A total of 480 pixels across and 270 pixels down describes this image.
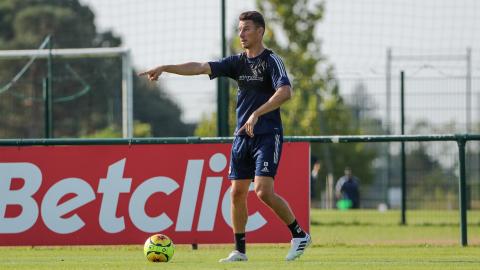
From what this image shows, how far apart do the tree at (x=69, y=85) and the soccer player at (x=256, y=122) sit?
921 centimetres

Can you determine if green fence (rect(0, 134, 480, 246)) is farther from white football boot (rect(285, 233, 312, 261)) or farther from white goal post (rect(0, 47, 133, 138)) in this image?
white goal post (rect(0, 47, 133, 138))

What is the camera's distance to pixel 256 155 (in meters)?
11.0

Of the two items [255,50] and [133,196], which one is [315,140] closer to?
[133,196]

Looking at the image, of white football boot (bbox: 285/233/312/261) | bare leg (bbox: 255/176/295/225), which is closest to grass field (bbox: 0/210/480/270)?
white football boot (bbox: 285/233/312/261)

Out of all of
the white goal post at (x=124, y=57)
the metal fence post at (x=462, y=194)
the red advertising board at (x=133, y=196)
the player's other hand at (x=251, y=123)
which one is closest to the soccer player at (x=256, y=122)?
the player's other hand at (x=251, y=123)

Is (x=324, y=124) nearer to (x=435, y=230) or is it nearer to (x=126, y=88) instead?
(x=126, y=88)

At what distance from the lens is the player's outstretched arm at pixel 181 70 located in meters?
10.9

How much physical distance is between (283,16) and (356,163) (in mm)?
6985

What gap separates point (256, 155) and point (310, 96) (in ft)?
47.7

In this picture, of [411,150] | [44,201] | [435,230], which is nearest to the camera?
[44,201]

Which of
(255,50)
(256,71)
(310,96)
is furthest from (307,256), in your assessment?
(310,96)

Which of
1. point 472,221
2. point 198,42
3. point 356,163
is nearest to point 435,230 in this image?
point 472,221

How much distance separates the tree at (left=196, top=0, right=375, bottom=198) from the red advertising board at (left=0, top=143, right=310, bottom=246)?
7.19 metres

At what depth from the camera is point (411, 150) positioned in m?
26.4
